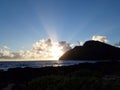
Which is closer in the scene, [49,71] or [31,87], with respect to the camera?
[31,87]

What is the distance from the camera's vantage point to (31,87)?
12.6 m

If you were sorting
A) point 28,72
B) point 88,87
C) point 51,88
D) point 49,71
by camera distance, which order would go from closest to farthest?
1. point 88,87
2. point 51,88
3. point 28,72
4. point 49,71

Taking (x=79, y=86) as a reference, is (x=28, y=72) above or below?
above

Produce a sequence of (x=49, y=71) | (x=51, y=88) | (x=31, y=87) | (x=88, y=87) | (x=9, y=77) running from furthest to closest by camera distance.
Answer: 1. (x=49, y=71)
2. (x=9, y=77)
3. (x=31, y=87)
4. (x=51, y=88)
5. (x=88, y=87)

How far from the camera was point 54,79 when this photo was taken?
11836 millimetres

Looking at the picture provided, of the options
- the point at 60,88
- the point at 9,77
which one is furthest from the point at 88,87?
the point at 9,77

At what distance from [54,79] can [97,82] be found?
6.95 ft


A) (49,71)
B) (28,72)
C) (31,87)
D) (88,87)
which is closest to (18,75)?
(28,72)

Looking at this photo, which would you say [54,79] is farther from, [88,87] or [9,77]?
[9,77]

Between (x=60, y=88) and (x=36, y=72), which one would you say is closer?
(x=60, y=88)

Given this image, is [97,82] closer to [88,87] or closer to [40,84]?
[88,87]

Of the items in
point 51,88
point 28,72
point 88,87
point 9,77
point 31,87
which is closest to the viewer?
point 88,87

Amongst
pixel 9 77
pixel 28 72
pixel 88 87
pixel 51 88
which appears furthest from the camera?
pixel 28 72

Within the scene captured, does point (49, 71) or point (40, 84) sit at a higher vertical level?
point (49, 71)
